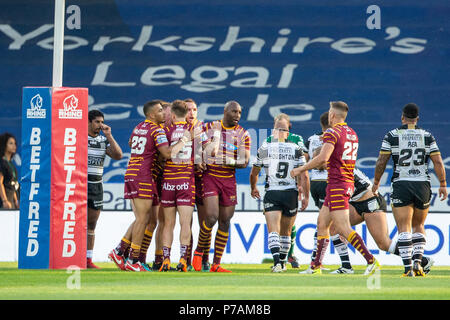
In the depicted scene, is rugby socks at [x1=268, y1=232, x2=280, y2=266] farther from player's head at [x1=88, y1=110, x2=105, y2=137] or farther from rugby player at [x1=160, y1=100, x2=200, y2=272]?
player's head at [x1=88, y1=110, x2=105, y2=137]

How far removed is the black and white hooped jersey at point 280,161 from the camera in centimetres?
1141

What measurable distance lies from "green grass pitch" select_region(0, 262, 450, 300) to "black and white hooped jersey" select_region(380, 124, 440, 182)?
4.28ft

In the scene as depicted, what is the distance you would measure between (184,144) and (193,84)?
9843mm

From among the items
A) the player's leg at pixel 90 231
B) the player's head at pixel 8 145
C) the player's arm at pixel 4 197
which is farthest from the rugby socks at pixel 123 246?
the player's head at pixel 8 145

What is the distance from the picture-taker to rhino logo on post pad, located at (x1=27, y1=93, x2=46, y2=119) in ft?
35.1

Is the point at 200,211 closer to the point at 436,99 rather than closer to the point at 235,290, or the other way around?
the point at 235,290

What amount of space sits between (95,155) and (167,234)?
1783mm

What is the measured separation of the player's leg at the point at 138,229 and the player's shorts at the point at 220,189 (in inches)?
30.8

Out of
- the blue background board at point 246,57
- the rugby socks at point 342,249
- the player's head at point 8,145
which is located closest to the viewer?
the rugby socks at point 342,249

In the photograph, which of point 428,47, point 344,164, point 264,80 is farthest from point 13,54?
point 344,164

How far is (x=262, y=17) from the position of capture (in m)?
21.3

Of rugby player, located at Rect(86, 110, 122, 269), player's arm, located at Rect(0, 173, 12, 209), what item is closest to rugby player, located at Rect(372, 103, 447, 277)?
rugby player, located at Rect(86, 110, 122, 269)

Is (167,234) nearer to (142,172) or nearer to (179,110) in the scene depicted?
(142,172)

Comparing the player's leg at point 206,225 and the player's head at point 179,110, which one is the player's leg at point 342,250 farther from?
the player's head at point 179,110
